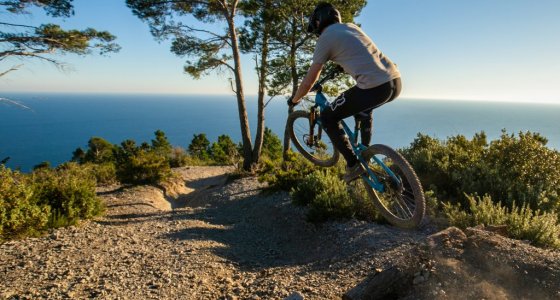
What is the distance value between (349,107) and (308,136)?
1.96 metres

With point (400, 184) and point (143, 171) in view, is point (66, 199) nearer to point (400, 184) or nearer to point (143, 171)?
point (143, 171)

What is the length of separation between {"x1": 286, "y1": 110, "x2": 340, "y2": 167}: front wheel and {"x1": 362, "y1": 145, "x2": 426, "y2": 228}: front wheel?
46.8 inches

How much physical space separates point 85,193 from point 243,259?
4.52 m

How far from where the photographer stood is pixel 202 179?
1814cm

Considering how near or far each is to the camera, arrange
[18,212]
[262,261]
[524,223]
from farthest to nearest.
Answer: [262,261], [18,212], [524,223]

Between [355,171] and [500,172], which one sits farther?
[500,172]

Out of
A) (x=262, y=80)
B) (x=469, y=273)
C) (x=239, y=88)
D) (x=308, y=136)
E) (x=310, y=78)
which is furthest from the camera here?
(x=262, y=80)

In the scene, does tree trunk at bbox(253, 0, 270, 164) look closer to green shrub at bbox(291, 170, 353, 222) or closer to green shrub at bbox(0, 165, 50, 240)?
green shrub at bbox(291, 170, 353, 222)

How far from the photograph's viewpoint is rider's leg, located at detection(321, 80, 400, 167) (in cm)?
398

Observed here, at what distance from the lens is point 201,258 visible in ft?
18.9

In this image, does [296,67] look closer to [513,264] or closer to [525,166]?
[525,166]

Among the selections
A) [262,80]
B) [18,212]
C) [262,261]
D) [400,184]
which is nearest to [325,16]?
[400,184]

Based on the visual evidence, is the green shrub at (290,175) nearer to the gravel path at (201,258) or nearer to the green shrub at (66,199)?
the gravel path at (201,258)

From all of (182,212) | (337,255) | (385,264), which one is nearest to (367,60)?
(385,264)
